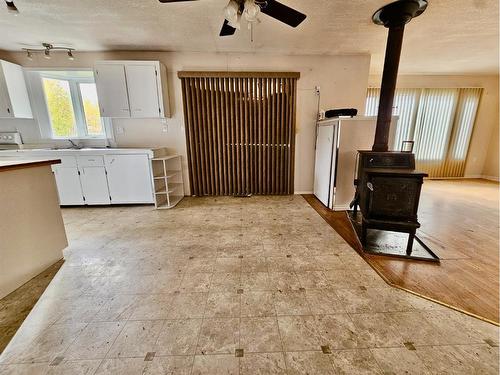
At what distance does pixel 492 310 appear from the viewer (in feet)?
5.17

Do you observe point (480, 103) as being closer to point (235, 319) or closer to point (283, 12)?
point (283, 12)

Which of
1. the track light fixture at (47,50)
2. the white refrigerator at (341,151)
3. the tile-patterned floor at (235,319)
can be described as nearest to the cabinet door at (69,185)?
the tile-patterned floor at (235,319)

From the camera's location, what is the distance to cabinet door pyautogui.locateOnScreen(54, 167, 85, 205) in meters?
3.63

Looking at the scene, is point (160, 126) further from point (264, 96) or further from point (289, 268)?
point (289, 268)

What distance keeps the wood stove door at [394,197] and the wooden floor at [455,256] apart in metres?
0.48

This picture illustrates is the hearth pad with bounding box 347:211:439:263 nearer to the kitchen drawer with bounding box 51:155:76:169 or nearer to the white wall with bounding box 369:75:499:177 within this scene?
the white wall with bounding box 369:75:499:177

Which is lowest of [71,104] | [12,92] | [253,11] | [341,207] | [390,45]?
[341,207]

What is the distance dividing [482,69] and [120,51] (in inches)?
314

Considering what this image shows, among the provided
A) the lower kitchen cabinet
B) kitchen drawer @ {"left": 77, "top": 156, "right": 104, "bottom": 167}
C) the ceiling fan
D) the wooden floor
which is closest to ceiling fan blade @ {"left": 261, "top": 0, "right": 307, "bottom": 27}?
the ceiling fan

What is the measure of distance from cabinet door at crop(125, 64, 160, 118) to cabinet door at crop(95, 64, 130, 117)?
98mm

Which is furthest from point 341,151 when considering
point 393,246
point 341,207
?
point 393,246

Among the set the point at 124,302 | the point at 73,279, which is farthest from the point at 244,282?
the point at 73,279

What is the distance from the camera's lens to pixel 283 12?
1.97 metres

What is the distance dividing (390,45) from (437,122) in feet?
15.1
